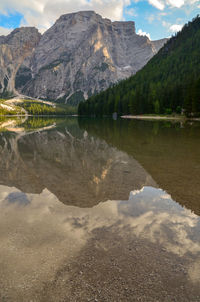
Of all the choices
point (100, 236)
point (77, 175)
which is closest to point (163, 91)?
point (77, 175)

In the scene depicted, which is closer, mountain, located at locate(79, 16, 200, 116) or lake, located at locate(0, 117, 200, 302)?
lake, located at locate(0, 117, 200, 302)

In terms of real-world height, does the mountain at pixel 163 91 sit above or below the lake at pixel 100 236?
above

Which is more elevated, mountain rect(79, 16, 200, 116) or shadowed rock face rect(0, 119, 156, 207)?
mountain rect(79, 16, 200, 116)

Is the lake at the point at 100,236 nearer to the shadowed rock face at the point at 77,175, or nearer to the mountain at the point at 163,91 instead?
the shadowed rock face at the point at 77,175

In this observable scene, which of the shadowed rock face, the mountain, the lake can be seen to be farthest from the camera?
the mountain

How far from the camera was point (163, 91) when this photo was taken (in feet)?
381

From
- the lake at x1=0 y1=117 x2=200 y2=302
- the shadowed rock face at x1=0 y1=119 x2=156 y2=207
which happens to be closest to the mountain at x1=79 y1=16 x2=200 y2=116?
the shadowed rock face at x1=0 y1=119 x2=156 y2=207

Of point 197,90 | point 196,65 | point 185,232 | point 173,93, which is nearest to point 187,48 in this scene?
point 196,65

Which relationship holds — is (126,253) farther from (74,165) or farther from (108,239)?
(74,165)

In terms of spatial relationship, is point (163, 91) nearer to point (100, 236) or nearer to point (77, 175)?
point (77, 175)

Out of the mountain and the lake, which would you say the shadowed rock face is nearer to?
the lake

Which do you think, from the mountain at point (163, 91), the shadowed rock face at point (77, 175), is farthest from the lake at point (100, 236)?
the mountain at point (163, 91)

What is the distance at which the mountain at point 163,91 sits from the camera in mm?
95750

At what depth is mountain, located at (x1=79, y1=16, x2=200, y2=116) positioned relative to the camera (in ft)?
314
